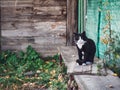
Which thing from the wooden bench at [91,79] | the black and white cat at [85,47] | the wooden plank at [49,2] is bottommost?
the wooden bench at [91,79]

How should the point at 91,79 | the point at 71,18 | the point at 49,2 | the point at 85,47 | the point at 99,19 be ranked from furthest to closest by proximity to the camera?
the point at 49,2 → the point at 71,18 → the point at 99,19 → the point at 85,47 → the point at 91,79

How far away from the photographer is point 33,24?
11328mm

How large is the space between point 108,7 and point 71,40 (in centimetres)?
424

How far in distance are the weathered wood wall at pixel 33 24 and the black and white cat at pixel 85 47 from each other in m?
4.40

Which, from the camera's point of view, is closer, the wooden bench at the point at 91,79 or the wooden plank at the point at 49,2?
the wooden bench at the point at 91,79

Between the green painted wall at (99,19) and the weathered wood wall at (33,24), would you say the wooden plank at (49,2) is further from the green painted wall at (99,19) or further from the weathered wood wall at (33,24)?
the green painted wall at (99,19)

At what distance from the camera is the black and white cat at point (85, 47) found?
679cm

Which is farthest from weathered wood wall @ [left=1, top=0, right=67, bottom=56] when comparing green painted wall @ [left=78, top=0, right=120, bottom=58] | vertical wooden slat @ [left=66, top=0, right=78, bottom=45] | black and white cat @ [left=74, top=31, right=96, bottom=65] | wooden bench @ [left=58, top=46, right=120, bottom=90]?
black and white cat @ [left=74, top=31, right=96, bottom=65]

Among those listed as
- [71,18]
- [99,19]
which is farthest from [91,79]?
[71,18]

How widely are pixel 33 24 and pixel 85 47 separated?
4.69 metres

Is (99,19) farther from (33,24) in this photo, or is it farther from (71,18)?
(33,24)

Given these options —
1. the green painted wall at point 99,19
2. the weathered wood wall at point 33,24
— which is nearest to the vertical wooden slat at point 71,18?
the weathered wood wall at point 33,24

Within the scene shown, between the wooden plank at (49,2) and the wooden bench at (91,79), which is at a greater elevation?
the wooden plank at (49,2)

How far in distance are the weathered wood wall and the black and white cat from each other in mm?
4404
